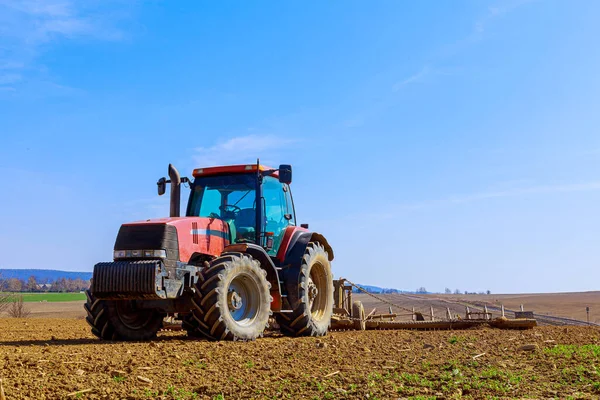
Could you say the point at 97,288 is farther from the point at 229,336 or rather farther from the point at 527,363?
the point at 527,363

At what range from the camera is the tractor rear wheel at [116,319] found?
1014cm

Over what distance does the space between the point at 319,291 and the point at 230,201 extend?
9.24ft

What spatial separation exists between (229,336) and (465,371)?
12.3 ft

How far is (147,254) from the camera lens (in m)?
9.62

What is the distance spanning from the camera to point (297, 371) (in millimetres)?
7109

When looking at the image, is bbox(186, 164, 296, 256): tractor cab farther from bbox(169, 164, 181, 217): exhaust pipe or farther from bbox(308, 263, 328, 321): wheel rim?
bbox(308, 263, 328, 321): wheel rim

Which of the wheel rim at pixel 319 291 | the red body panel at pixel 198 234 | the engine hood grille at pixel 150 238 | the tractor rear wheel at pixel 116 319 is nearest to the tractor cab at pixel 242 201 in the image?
the red body panel at pixel 198 234

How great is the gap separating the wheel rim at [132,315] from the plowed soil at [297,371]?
122cm

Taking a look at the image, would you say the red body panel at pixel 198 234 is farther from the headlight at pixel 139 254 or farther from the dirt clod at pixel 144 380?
the dirt clod at pixel 144 380

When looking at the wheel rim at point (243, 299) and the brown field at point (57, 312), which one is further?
the brown field at point (57, 312)

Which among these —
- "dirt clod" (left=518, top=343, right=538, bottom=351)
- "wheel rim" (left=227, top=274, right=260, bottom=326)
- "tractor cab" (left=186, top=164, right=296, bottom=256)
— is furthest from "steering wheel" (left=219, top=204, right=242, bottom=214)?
"dirt clod" (left=518, top=343, right=538, bottom=351)

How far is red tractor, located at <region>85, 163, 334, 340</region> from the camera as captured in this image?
9.46 m

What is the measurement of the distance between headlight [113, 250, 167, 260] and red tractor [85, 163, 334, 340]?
1 cm

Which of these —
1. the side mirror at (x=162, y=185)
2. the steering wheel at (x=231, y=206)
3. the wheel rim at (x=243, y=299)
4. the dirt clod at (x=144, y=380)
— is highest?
the side mirror at (x=162, y=185)
